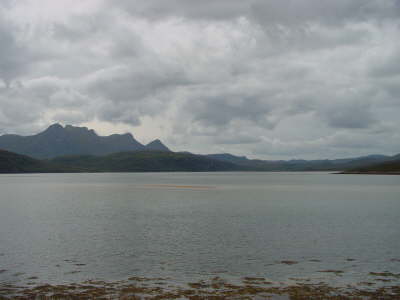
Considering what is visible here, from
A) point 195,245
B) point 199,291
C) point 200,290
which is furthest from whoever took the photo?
point 195,245

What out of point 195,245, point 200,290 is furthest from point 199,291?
point 195,245

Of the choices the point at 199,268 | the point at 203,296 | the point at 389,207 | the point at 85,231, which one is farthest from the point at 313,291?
the point at 389,207

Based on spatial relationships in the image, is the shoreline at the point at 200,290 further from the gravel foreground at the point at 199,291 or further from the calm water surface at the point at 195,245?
the calm water surface at the point at 195,245

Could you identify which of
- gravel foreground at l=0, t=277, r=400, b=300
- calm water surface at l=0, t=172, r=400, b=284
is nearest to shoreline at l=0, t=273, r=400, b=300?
gravel foreground at l=0, t=277, r=400, b=300

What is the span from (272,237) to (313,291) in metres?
23.0

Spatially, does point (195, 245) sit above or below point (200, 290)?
below

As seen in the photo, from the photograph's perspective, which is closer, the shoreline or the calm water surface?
the shoreline

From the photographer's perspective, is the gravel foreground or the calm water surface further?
the calm water surface

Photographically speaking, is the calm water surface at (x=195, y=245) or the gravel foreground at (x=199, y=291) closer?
the gravel foreground at (x=199, y=291)

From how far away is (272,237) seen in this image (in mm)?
52531

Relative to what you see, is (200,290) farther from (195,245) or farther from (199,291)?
(195,245)

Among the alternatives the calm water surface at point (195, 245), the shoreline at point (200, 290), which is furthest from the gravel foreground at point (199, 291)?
the calm water surface at point (195, 245)

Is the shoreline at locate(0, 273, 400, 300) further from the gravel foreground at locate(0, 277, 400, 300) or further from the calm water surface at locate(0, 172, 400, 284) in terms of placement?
the calm water surface at locate(0, 172, 400, 284)

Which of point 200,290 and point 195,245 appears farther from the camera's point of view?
point 195,245
